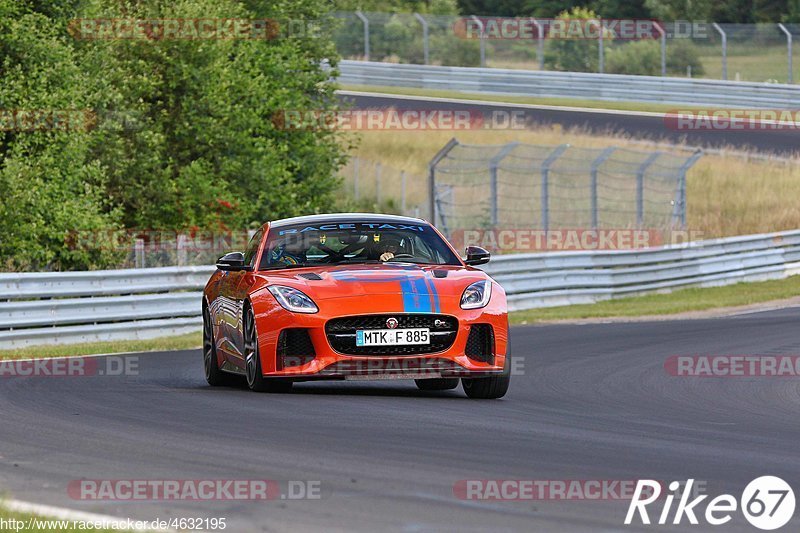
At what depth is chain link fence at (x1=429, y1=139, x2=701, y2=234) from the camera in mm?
29503

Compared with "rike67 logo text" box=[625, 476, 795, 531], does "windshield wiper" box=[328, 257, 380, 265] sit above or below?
below

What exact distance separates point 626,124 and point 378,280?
1314 inches

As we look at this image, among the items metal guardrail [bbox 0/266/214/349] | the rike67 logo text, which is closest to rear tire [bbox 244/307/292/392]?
the rike67 logo text

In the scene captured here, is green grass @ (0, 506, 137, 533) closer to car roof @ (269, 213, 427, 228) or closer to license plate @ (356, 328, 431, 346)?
license plate @ (356, 328, 431, 346)

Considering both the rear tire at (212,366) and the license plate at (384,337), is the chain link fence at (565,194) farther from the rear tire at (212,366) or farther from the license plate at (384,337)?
the license plate at (384,337)

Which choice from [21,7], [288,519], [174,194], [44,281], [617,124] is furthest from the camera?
[617,124]

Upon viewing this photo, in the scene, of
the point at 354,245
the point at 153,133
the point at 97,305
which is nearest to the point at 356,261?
the point at 354,245

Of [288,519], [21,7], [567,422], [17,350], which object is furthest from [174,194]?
[288,519]

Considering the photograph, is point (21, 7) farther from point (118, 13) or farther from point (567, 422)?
point (567, 422)

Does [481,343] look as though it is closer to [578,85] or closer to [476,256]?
[476,256]

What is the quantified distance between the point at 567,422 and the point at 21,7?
17.6 meters

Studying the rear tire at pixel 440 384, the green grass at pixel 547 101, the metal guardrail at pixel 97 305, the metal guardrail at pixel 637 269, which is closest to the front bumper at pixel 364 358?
the rear tire at pixel 440 384

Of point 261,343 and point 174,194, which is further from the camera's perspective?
point 174,194

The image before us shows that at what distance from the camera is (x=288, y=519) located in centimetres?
600
